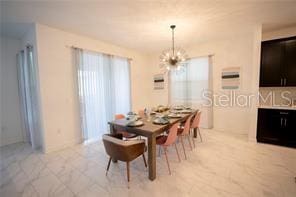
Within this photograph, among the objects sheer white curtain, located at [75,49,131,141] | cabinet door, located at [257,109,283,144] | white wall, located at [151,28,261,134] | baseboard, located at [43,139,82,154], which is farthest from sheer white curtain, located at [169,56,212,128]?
baseboard, located at [43,139,82,154]

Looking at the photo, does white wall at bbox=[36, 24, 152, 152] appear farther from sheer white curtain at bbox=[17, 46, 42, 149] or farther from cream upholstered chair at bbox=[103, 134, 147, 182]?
cream upholstered chair at bbox=[103, 134, 147, 182]

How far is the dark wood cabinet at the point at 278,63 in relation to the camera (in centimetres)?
323

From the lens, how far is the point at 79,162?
276 cm

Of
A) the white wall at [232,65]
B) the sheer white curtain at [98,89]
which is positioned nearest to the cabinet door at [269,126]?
the white wall at [232,65]

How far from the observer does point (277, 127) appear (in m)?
3.28

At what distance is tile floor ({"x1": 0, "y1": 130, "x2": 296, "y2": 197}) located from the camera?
1962 mm

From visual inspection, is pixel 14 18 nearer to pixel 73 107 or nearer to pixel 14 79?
pixel 14 79

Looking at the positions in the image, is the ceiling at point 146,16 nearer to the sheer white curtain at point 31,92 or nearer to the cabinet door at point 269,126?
the sheer white curtain at point 31,92

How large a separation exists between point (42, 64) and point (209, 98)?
14.4ft

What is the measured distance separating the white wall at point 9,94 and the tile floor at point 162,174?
649 millimetres

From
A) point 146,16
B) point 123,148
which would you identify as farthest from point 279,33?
point 123,148

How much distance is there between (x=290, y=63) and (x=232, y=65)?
4.01 feet

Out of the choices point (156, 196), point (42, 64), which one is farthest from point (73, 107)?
point (156, 196)

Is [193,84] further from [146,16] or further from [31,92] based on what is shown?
[31,92]
